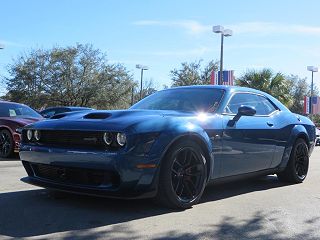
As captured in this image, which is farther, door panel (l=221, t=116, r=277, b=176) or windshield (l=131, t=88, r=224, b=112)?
windshield (l=131, t=88, r=224, b=112)

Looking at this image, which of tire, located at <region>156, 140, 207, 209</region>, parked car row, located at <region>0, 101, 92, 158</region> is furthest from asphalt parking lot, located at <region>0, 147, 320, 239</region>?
parked car row, located at <region>0, 101, 92, 158</region>

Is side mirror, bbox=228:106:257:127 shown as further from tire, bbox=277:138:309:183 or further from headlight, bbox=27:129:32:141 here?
headlight, bbox=27:129:32:141

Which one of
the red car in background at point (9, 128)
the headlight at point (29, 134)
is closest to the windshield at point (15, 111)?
the red car in background at point (9, 128)

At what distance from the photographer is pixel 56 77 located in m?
34.8

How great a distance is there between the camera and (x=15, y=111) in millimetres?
11828

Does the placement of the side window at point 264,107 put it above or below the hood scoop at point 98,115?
above

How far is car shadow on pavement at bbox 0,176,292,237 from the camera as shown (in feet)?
14.6

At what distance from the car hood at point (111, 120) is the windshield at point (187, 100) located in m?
0.50

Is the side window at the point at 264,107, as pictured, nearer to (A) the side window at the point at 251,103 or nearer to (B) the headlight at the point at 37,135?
(A) the side window at the point at 251,103

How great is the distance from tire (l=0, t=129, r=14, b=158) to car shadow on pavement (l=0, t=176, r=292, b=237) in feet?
16.6

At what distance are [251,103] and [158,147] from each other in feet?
7.91

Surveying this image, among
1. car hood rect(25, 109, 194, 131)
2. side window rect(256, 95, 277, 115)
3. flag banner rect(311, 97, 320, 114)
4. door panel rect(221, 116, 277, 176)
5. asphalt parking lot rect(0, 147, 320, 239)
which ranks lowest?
asphalt parking lot rect(0, 147, 320, 239)

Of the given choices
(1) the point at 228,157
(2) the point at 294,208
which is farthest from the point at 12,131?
(2) the point at 294,208

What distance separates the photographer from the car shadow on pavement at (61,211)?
444 cm
